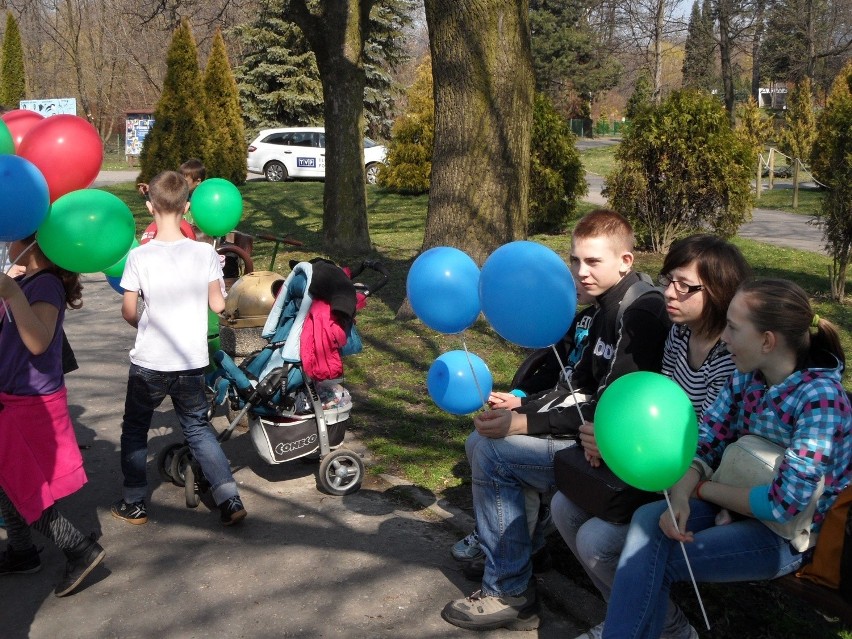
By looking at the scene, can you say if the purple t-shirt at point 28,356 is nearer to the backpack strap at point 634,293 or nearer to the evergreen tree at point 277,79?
the backpack strap at point 634,293

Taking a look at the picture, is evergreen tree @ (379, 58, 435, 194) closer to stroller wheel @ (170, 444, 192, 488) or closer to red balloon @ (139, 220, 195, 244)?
red balloon @ (139, 220, 195, 244)

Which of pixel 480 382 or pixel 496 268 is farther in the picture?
pixel 480 382

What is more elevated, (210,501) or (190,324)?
(190,324)

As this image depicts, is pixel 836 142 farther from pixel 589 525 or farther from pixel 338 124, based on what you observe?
pixel 589 525

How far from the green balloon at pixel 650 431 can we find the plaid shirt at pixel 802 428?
0.98 feet

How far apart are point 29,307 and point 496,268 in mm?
1802

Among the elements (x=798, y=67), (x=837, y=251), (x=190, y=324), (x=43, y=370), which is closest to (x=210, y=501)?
(x=190, y=324)

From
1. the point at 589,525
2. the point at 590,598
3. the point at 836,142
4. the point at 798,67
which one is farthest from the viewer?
the point at 798,67

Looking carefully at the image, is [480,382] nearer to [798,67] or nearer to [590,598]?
[590,598]

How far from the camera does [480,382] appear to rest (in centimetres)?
365

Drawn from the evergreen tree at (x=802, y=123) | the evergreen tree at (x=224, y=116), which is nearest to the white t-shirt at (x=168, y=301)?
the evergreen tree at (x=224, y=116)

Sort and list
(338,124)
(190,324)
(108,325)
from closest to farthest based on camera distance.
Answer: (190,324), (108,325), (338,124)

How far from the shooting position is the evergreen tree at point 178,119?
1945 cm

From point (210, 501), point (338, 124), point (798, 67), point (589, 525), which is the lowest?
point (210, 501)
